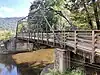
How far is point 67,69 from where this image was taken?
12.1m

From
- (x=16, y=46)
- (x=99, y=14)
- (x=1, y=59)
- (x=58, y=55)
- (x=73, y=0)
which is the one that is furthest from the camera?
(x=16, y=46)

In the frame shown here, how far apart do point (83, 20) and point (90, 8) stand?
107cm

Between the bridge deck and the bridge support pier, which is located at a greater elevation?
the bridge deck

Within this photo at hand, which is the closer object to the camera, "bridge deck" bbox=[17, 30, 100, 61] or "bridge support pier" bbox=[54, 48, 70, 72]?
"bridge deck" bbox=[17, 30, 100, 61]

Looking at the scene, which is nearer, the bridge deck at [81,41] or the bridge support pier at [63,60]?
the bridge deck at [81,41]

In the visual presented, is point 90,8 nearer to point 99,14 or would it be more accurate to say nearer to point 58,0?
point 99,14

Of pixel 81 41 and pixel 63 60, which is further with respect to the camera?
pixel 63 60

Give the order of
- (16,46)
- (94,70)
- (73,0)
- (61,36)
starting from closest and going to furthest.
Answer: (94,70) → (61,36) → (73,0) → (16,46)

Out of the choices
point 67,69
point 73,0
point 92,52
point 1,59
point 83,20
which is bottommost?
point 1,59

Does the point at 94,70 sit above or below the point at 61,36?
below

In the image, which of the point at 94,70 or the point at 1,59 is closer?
the point at 94,70

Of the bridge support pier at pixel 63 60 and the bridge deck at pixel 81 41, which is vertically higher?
the bridge deck at pixel 81 41

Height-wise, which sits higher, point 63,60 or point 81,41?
point 81,41

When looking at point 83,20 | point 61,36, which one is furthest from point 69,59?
point 83,20
